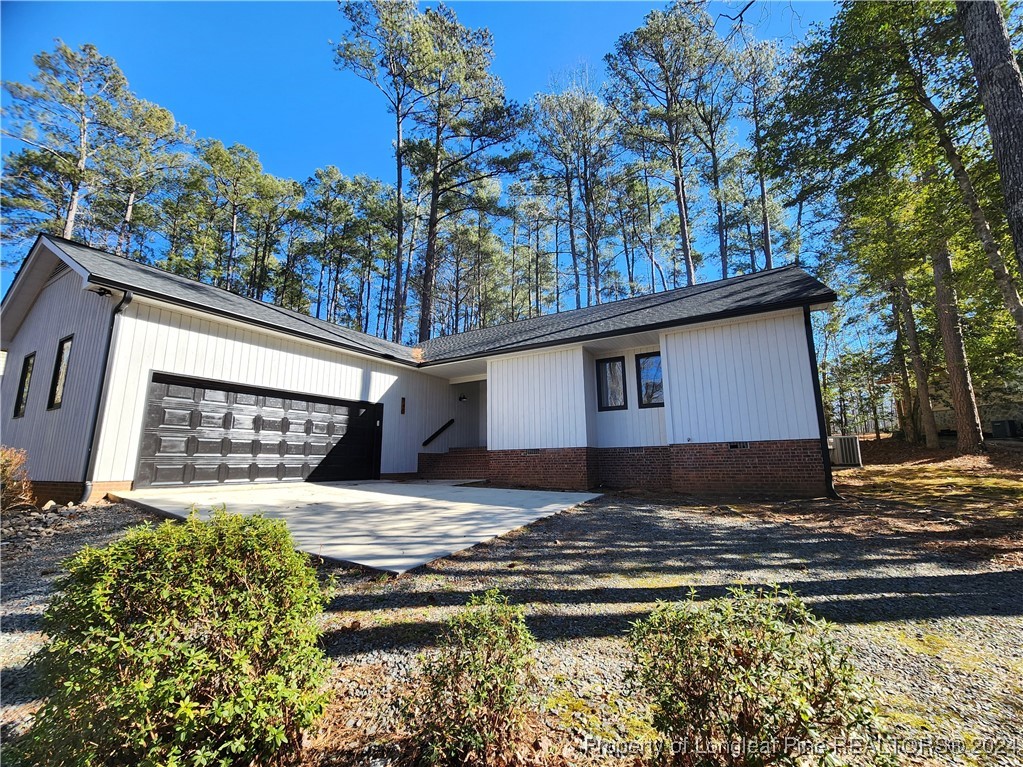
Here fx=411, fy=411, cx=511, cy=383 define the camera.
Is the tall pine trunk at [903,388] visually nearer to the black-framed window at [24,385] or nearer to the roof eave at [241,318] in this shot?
the roof eave at [241,318]

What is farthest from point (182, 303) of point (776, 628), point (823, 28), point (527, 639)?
point (823, 28)

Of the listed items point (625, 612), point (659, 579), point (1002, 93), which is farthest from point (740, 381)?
point (625, 612)

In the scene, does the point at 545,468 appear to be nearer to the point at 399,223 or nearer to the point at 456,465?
the point at 456,465

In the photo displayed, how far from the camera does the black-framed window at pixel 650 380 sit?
30.2 feet

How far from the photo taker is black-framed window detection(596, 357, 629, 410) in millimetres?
9727

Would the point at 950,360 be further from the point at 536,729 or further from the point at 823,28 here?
the point at 536,729

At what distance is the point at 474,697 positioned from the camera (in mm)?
1480

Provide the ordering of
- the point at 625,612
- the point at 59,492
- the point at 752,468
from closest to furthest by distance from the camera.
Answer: the point at 625,612 → the point at 59,492 → the point at 752,468

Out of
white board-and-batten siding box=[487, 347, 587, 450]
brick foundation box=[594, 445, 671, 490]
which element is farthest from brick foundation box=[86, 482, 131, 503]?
brick foundation box=[594, 445, 671, 490]

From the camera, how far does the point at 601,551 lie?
399 cm

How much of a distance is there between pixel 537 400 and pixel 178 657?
29.0 feet

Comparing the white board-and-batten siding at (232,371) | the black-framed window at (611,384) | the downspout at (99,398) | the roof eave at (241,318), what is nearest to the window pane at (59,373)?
the downspout at (99,398)

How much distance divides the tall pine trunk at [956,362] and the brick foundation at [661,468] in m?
7.41

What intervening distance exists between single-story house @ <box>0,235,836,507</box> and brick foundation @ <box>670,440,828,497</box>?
26mm
